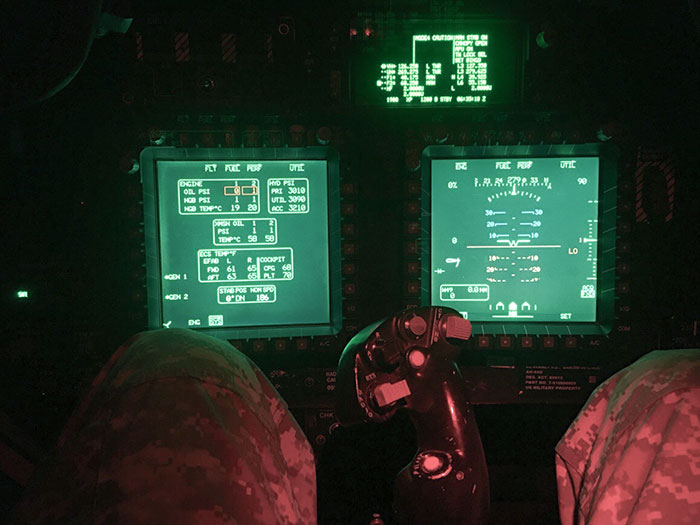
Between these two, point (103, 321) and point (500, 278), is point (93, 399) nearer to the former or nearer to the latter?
point (103, 321)

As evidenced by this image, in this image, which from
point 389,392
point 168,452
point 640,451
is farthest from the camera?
point 389,392

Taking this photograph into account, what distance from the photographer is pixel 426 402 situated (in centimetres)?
98

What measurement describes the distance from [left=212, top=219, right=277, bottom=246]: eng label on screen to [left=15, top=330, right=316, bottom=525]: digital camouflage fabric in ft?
1.76

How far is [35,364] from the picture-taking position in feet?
4.24

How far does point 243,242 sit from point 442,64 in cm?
72

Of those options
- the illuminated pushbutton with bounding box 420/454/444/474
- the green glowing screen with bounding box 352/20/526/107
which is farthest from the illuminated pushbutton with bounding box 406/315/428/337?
the green glowing screen with bounding box 352/20/526/107

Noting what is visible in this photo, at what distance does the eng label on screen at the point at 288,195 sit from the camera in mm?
1333

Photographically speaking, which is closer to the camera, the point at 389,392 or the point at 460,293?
the point at 389,392

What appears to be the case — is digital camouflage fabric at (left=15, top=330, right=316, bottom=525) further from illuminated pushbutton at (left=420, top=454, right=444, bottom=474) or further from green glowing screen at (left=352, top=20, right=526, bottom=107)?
green glowing screen at (left=352, top=20, right=526, bottom=107)

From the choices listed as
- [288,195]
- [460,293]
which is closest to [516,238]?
[460,293]

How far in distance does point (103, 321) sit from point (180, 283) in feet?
0.74

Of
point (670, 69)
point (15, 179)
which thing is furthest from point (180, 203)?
point (670, 69)

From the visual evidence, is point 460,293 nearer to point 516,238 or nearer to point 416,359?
point 516,238

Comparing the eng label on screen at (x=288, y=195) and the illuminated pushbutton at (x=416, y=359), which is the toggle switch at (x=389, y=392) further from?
the eng label on screen at (x=288, y=195)
